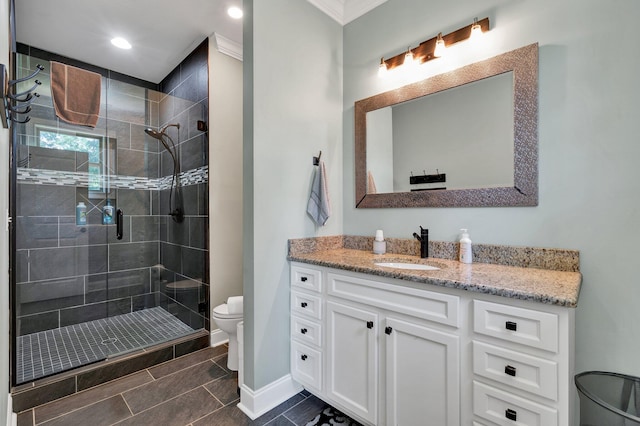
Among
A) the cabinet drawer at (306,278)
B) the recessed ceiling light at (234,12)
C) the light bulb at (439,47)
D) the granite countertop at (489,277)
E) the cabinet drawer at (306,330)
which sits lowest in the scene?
the cabinet drawer at (306,330)

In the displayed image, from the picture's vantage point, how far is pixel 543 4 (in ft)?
4.73

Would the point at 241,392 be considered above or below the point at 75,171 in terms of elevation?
below

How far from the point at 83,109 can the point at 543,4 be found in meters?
3.25

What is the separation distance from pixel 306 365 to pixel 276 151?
135cm

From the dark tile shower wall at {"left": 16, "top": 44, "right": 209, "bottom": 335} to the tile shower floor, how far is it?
10cm

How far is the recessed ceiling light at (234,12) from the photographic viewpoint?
7.82ft

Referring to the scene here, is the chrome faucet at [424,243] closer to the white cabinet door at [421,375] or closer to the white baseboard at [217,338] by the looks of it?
the white cabinet door at [421,375]

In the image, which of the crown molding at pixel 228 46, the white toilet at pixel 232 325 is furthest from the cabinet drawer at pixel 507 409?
the crown molding at pixel 228 46

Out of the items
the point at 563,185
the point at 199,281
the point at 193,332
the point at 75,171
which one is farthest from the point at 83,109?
the point at 563,185

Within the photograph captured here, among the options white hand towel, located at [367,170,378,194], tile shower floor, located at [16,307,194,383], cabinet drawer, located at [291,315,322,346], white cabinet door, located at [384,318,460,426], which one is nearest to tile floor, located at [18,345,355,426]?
tile shower floor, located at [16,307,194,383]

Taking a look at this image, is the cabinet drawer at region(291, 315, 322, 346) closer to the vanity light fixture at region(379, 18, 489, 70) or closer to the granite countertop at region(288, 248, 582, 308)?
the granite countertop at region(288, 248, 582, 308)

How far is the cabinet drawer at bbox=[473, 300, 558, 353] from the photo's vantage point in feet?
A: 3.20

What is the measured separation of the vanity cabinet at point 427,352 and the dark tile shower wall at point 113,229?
1.49 meters

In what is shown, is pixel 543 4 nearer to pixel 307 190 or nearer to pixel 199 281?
pixel 307 190
